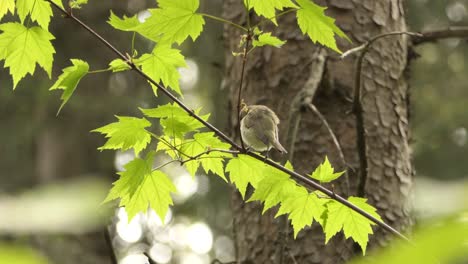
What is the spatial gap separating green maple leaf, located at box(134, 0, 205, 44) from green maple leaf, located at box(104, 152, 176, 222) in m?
0.24

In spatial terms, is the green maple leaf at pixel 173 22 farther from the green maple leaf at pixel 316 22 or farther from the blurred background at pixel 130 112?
the blurred background at pixel 130 112

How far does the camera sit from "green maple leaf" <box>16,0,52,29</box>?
123 cm

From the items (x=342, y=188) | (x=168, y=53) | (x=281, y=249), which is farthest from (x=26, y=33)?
(x=342, y=188)

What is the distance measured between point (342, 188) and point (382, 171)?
5.7 inches

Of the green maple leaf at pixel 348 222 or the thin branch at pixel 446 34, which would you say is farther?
the thin branch at pixel 446 34

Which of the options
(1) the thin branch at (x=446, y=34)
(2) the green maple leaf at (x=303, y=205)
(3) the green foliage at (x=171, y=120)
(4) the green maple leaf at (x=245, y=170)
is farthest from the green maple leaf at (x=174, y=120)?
(1) the thin branch at (x=446, y=34)

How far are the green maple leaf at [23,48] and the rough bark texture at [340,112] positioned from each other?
703 millimetres

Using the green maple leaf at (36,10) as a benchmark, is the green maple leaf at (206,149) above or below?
below

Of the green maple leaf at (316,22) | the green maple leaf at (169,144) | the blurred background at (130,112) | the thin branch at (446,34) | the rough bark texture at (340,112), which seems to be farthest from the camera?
the blurred background at (130,112)

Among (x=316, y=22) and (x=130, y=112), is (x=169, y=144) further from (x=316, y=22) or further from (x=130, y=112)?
(x=130, y=112)

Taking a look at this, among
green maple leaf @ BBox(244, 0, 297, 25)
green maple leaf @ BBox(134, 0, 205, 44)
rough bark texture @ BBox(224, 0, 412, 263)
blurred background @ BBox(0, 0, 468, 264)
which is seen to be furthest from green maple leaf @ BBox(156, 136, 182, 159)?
blurred background @ BBox(0, 0, 468, 264)

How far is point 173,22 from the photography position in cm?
116

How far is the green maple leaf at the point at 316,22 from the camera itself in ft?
3.73

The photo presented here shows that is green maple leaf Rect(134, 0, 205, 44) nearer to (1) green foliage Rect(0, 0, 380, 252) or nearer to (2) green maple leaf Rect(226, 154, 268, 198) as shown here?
(1) green foliage Rect(0, 0, 380, 252)
